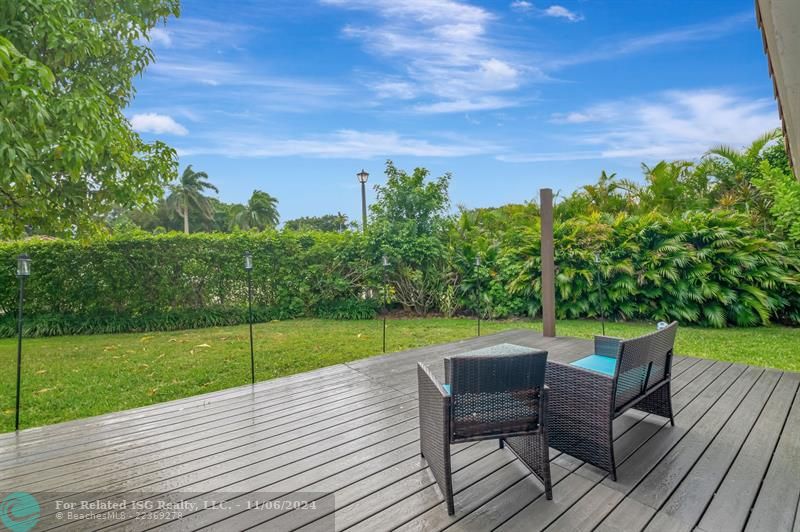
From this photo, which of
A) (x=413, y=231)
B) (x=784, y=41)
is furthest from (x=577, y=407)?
(x=413, y=231)

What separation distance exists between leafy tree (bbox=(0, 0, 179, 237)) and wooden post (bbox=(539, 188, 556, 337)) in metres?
5.11

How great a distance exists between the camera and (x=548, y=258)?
5105mm

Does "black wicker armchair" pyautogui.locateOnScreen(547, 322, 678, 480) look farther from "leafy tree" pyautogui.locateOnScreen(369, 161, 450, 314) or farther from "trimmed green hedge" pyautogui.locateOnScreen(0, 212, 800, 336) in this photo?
"leafy tree" pyautogui.locateOnScreen(369, 161, 450, 314)

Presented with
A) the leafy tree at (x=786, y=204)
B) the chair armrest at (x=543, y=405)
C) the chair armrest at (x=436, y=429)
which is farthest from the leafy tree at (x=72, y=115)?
the leafy tree at (x=786, y=204)

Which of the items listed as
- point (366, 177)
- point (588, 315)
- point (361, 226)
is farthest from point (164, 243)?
point (588, 315)

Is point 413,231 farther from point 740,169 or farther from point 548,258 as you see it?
point 740,169

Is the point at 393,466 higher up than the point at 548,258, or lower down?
lower down

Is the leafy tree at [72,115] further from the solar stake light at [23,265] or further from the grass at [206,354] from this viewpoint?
the grass at [206,354]

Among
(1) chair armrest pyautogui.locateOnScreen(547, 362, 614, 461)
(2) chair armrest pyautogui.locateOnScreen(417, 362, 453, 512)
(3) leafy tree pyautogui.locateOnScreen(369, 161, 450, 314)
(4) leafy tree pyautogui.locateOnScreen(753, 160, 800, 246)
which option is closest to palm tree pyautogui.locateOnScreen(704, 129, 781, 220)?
(4) leafy tree pyautogui.locateOnScreen(753, 160, 800, 246)

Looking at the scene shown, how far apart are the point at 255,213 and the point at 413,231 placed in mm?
28804

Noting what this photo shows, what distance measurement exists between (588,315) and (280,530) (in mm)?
7150

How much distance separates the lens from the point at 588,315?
24.1ft

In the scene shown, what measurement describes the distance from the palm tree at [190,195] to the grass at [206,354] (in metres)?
26.5

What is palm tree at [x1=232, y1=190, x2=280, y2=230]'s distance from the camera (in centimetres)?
3356
